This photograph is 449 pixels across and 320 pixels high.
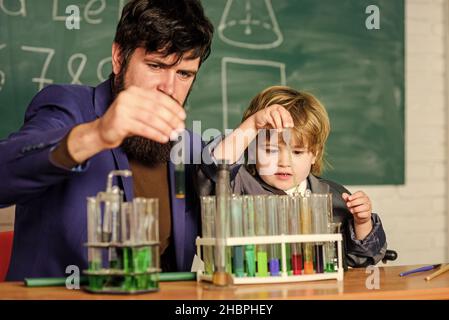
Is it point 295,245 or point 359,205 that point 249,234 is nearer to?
point 295,245

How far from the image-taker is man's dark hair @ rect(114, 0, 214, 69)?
6.25 feet

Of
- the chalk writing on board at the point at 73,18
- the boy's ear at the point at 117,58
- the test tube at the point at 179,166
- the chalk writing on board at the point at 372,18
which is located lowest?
the test tube at the point at 179,166

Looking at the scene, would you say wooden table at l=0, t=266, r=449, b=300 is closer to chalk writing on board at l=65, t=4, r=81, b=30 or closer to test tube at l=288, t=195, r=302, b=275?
test tube at l=288, t=195, r=302, b=275

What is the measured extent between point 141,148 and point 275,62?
180cm

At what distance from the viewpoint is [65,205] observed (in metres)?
1.78

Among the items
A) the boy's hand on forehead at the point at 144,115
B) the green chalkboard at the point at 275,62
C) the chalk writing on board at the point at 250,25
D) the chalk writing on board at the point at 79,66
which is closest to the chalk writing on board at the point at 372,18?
the green chalkboard at the point at 275,62

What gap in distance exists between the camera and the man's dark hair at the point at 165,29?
190 centimetres

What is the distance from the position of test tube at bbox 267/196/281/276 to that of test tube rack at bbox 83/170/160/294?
0.28 metres

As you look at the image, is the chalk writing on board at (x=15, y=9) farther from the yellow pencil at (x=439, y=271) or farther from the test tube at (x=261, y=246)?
the yellow pencil at (x=439, y=271)

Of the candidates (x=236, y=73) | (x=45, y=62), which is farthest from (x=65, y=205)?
(x=236, y=73)

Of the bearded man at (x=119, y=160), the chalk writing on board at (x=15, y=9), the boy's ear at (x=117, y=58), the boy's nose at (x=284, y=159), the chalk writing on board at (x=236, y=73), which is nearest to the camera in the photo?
the bearded man at (x=119, y=160)

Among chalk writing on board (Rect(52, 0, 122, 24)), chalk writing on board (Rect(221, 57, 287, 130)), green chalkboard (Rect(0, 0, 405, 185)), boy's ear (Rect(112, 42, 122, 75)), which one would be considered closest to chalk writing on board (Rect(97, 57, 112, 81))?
green chalkboard (Rect(0, 0, 405, 185))

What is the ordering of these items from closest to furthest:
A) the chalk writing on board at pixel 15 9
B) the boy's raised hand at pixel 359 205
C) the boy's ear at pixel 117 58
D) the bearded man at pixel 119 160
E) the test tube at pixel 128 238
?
the test tube at pixel 128 238
the bearded man at pixel 119 160
the boy's raised hand at pixel 359 205
the boy's ear at pixel 117 58
the chalk writing on board at pixel 15 9

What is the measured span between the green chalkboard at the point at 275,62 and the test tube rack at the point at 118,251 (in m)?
1.85
